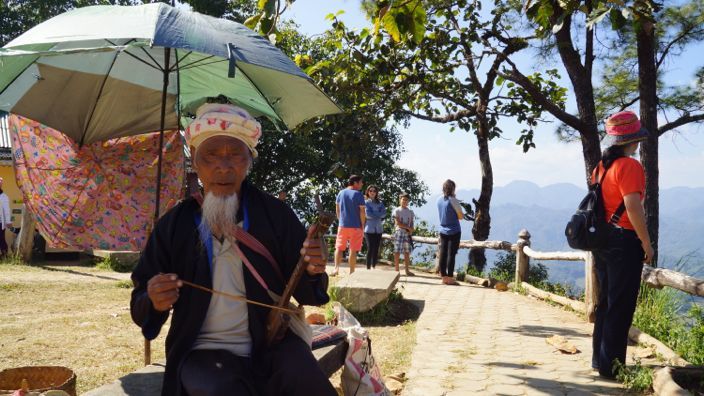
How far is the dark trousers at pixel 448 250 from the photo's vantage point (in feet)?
36.6

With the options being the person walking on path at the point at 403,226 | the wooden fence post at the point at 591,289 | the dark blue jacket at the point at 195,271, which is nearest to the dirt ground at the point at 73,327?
the dark blue jacket at the point at 195,271

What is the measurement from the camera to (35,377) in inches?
147

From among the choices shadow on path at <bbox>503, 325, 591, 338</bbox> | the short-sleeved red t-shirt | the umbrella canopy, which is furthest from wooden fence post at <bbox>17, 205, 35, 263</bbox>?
the short-sleeved red t-shirt

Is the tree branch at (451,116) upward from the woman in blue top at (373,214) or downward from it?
upward

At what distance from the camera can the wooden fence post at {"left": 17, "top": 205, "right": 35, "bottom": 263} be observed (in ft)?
41.3

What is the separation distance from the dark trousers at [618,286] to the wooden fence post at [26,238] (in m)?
11.7

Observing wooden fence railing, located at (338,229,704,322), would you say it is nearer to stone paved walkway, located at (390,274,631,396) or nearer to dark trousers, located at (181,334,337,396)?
stone paved walkway, located at (390,274,631,396)

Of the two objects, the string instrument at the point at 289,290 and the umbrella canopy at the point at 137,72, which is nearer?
the string instrument at the point at 289,290

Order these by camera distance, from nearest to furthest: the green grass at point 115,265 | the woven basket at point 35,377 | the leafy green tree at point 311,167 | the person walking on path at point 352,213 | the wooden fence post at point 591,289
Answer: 1. the woven basket at point 35,377
2. the wooden fence post at point 591,289
3. the person walking on path at point 352,213
4. the green grass at point 115,265
5. the leafy green tree at point 311,167

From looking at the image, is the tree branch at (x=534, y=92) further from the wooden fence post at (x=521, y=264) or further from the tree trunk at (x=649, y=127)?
the wooden fence post at (x=521, y=264)

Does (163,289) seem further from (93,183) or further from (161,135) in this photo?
(93,183)

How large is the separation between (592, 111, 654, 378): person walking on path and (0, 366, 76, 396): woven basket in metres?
3.69

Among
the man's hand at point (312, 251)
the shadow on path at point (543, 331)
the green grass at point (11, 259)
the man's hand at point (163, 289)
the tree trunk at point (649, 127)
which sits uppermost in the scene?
the tree trunk at point (649, 127)

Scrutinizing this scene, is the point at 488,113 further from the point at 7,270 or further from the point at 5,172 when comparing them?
the point at 5,172
